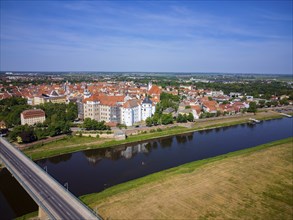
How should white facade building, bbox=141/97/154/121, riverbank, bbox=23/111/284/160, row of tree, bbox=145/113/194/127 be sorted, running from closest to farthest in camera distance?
riverbank, bbox=23/111/284/160 → row of tree, bbox=145/113/194/127 → white facade building, bbox=141/97/154/121

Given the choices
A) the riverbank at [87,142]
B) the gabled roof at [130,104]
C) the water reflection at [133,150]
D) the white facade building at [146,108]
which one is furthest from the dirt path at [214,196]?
the white facade building at [146,108]

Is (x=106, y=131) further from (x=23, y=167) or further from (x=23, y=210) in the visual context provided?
(x=23, y=210)

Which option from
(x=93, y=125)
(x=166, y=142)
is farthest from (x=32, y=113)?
(x=166, y=142)

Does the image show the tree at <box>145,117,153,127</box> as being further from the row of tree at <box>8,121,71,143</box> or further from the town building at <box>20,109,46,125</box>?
the town building at <box>20,109,46,125</box>

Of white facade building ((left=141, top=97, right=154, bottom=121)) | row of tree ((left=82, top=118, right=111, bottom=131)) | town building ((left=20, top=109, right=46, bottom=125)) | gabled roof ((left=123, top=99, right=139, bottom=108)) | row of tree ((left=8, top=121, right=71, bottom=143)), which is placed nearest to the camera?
row of tree ((left=8, top=121, right=71, bottom=143))

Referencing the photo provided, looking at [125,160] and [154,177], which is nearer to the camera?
[154,177]

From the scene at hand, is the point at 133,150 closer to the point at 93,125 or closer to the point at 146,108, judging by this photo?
the point at 93,125

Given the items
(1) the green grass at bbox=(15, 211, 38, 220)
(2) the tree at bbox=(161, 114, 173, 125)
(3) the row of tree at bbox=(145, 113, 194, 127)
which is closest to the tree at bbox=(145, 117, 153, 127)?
(3) the row of tree at bbox=(145, 113, 194, 127)

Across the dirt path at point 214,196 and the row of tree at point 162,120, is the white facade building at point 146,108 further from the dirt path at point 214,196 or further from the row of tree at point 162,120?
the dirt path at point 214,196
